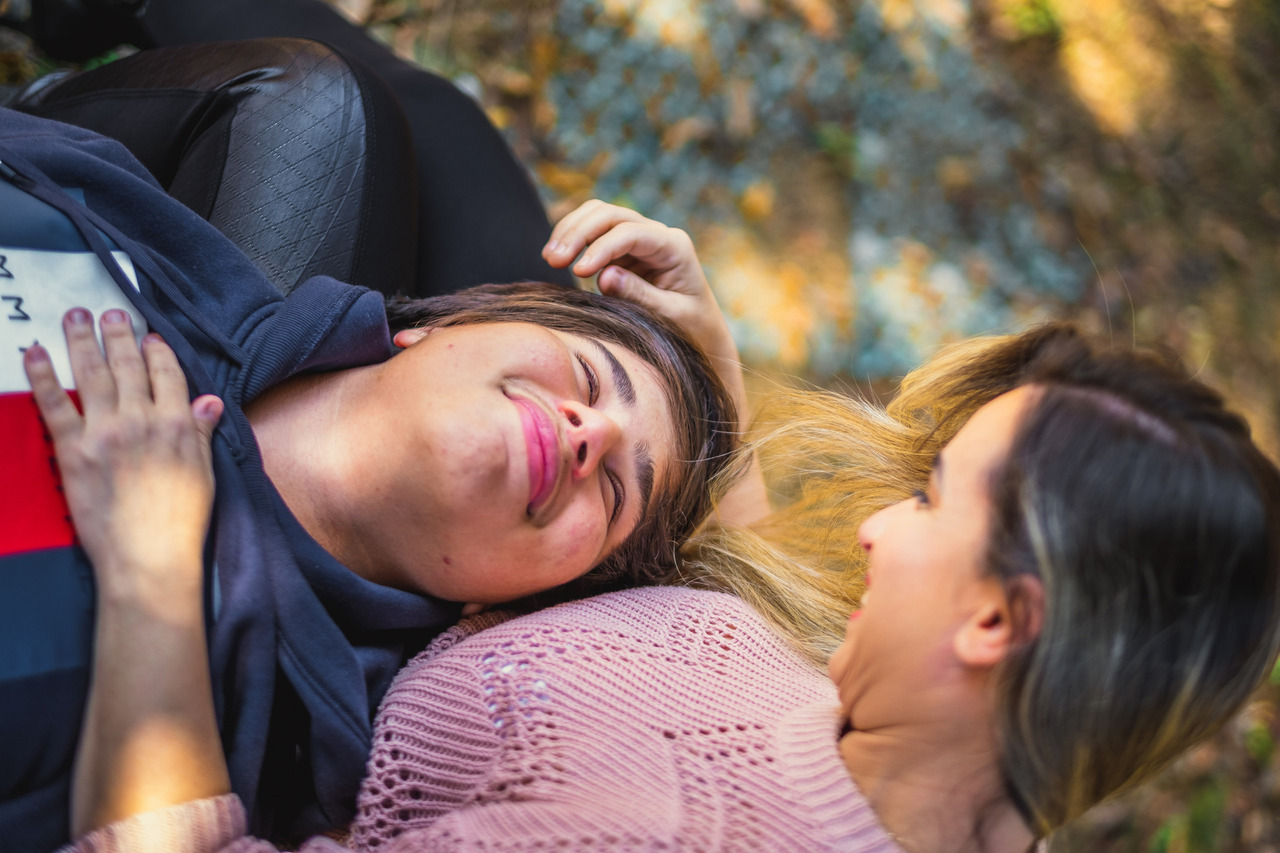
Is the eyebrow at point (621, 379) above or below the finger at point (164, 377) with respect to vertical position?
below

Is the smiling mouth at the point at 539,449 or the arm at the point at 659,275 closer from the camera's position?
the smiling mouth at the point at 539,449

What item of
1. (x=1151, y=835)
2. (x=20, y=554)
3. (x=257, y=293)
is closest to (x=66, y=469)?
(x=20, y=554)

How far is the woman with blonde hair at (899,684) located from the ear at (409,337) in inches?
17.8

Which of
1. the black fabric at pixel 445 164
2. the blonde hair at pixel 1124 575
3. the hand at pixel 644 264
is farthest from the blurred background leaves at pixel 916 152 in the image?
the blonde hair at pixel 1124 575

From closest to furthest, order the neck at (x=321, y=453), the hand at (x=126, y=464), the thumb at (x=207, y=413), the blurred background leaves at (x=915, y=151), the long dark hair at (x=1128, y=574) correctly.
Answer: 1. the long dark hair at (x=1128, y=574)
2. the hand at (x=126, y=464)
3. the thumb at (x=207, y=413)
4. the neck at (x=321, y=453)
5. the blurred background leaves at (x=915, y=151)

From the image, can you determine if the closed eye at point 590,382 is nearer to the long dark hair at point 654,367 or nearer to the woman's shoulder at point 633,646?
the long dark hair at point 654,367

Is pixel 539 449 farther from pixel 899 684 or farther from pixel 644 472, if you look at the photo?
pixel 899 684

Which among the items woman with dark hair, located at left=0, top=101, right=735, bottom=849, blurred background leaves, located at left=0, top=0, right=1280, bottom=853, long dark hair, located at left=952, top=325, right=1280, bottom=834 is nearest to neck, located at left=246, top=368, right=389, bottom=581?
woman with dark hair, located at left=0, top=101, right=735, bottom=849

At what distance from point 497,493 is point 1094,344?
105cm

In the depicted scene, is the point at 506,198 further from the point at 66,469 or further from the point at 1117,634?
the point at 1117,634

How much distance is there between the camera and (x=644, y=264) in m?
2.08

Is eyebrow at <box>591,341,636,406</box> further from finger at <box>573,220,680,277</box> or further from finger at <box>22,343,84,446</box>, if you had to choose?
finger at <box>22,343,84,446</box>

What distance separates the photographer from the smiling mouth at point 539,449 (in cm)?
143

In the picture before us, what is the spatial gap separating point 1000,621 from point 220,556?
1.23 metres
